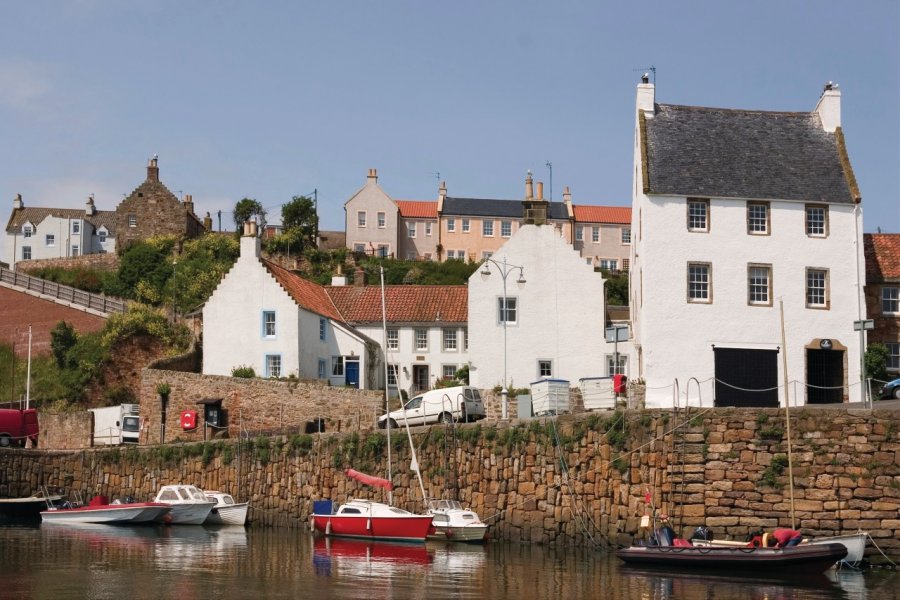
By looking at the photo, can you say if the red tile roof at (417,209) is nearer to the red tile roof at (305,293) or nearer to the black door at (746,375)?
the red tile roof at (305,293)

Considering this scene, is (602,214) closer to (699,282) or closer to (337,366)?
(337,366)

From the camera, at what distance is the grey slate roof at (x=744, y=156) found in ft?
145

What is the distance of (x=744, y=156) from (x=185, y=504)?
84.9ft

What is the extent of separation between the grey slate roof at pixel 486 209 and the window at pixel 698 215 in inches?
2157

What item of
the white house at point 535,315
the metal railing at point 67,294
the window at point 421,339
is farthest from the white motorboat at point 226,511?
the metal railing at point 67,294

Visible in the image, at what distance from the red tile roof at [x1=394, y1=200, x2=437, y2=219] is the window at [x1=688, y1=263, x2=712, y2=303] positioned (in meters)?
56.3

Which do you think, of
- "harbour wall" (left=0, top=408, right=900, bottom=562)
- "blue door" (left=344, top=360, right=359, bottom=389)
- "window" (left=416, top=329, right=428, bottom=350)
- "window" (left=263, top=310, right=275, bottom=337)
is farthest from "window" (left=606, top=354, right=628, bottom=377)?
"window" (left=263, top=310, right=275, bottom=337)

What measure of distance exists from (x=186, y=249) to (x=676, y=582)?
2420 inches

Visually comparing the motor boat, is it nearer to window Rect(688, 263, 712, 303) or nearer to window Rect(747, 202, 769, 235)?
window Rect(688, 263, 712, 303)

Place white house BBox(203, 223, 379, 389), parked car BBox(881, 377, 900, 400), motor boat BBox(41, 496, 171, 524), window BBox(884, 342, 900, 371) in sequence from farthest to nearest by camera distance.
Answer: white house BBox(203, 223, 379, 389), motor boat BBox(41, 496, 171, 524), window BBox(884, 342, 900, 371), parked car BBox(881, 377, 900, 400)

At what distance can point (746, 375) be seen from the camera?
141 feet

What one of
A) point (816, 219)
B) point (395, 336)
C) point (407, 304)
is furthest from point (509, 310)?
point (816, 219)

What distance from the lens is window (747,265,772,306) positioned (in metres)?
43.5

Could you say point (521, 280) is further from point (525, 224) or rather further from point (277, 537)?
point (277, 537)
